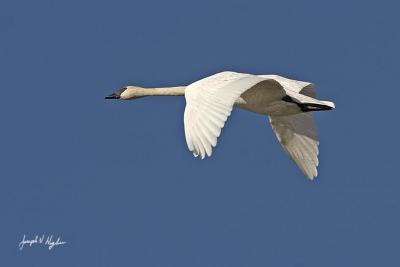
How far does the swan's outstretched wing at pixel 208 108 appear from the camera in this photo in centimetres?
1545

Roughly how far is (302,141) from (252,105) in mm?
2277

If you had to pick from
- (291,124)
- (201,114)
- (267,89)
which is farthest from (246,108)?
(201,114)

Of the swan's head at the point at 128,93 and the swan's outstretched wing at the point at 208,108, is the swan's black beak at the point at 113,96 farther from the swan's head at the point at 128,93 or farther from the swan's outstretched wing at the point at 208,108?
the swan's outstretched wing at the point at 208,108

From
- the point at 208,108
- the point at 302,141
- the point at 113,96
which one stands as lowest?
the point at 302,141

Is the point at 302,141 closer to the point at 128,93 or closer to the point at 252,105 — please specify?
the point at 252,105

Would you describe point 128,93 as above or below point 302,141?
above

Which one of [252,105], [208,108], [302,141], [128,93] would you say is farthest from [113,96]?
[208,108]

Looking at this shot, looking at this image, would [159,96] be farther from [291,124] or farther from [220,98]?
[220,98]

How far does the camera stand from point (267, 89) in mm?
19125

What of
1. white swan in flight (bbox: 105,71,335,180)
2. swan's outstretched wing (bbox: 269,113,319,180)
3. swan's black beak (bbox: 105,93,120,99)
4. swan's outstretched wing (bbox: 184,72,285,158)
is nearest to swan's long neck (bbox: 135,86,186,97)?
white swan in flight (bbox: 105,71,335,180)

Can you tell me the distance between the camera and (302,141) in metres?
21.3

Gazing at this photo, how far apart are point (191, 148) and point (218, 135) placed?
1.27ft

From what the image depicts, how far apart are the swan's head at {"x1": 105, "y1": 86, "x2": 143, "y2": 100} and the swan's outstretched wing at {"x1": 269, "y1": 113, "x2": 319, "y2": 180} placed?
2.50 metres

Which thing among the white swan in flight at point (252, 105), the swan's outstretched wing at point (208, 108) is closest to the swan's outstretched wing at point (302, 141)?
the white swan in flight at point (252, 105)
